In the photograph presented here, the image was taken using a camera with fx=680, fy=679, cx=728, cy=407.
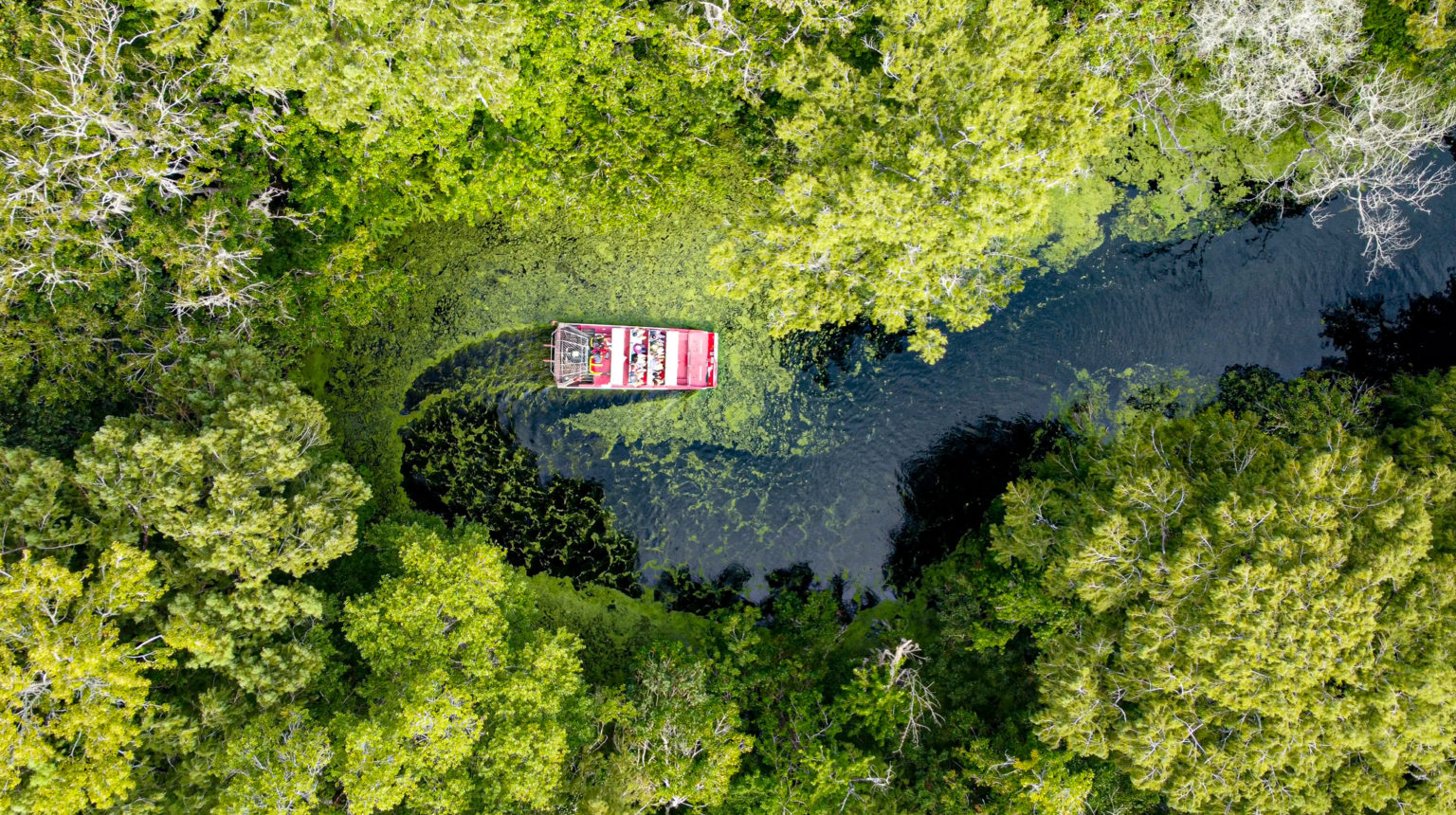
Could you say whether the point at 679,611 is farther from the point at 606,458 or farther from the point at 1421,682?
the point at 1421,682

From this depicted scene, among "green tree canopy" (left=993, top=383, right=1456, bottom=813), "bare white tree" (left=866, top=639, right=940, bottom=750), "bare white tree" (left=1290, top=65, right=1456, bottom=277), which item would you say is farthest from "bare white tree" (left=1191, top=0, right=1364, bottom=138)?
"bare white tree" (left=866, top=639, right=940, bottom=750)

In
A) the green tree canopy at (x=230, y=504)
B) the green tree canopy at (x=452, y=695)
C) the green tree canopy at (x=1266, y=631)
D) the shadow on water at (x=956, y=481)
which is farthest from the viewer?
the shadow on water at (x=956, y=481)

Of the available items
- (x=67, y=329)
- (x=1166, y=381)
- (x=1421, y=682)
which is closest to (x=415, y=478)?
(x=67, y=329)

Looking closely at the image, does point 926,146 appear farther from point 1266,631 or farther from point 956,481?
point 1266,631

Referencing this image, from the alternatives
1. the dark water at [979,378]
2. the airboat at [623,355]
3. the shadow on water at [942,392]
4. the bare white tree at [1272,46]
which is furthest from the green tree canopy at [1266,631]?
the airboat at [623,355]

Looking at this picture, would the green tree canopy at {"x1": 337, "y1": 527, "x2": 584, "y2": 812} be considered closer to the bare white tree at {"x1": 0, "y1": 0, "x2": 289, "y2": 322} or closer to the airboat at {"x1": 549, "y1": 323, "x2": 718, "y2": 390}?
the airboat at {"x1": 549, "y1": 323, "x2": 718, "y2": 390}

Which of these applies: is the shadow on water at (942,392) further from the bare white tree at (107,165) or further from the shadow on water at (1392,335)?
the bare white tree at (107,165)
